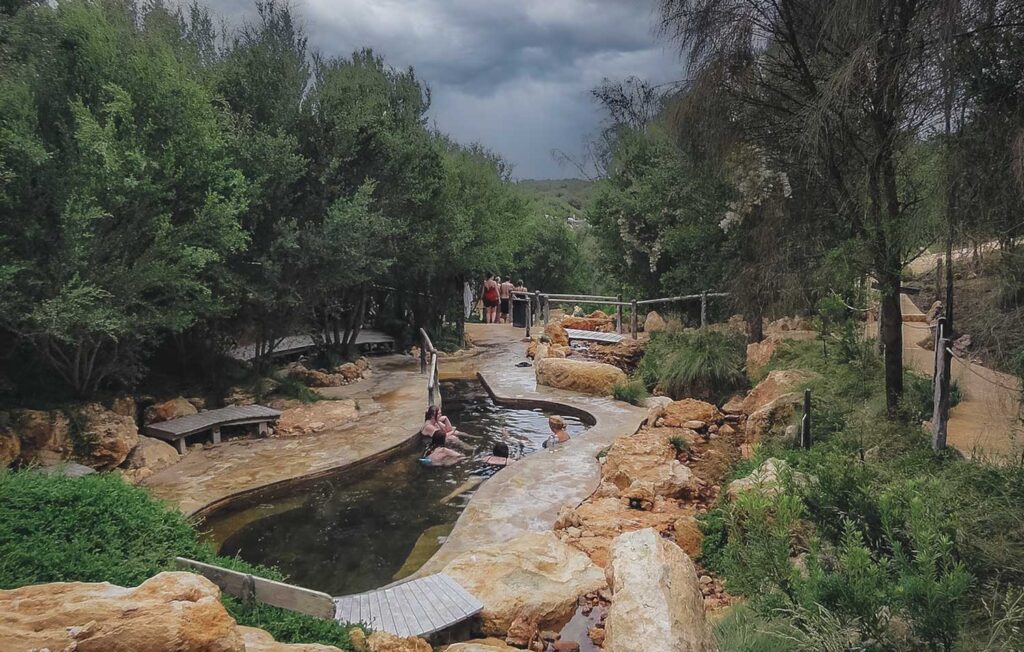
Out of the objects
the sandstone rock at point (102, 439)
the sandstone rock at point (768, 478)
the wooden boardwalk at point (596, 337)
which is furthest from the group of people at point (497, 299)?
the sandstone rock at point (768, 478)

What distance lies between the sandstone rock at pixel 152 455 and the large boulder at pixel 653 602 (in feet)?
19.6

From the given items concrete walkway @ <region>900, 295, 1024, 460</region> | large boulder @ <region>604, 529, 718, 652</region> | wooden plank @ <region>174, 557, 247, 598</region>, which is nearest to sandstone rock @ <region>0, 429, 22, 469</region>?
wooden plank @ <region>174, 557, 247, 598</region>

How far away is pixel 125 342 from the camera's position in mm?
8164

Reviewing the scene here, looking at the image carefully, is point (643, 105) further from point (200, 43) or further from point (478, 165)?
point (200, 43)

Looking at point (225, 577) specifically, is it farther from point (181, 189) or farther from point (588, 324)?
point (588, 324)

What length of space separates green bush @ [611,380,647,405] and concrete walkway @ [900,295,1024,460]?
4.03m

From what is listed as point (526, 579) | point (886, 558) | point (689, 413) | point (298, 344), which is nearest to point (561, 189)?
point (298, 344)

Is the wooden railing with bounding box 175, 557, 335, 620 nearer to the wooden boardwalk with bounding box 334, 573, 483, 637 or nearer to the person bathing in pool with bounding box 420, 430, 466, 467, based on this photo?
the wooden boardwalk with bounding box 334, 573, 483, 637

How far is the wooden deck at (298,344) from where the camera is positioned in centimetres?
1179

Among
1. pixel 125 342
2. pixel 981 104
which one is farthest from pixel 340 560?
pixel 981 104

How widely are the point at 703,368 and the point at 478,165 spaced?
35.1 ft

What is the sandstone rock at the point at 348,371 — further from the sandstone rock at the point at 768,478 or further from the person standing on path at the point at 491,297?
the sandstone rock at the point at 768,478

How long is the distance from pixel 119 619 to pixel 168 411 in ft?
23.4

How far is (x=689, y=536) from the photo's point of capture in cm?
560
